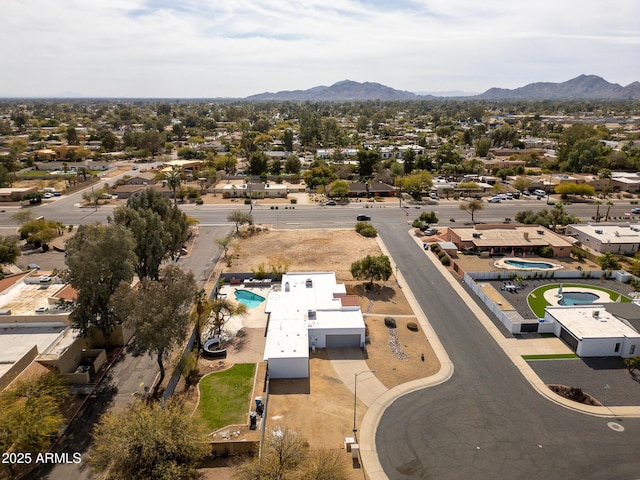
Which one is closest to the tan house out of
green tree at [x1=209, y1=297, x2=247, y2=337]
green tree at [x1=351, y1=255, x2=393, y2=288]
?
green tree at [x1=351, y1=255, x2=393, y2=288]

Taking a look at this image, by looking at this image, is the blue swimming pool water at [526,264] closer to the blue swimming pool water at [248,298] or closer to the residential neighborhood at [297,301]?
the residential neighborhood at [297,301]

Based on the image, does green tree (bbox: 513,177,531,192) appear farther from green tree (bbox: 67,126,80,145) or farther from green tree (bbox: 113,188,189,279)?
green tree (bbox: 67,126,80,145)

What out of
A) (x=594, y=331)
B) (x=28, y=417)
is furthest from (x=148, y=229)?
(x=594, y=331)

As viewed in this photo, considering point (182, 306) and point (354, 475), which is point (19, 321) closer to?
point (182, 306)

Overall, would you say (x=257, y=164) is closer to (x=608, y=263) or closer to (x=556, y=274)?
(x=556, y=274)

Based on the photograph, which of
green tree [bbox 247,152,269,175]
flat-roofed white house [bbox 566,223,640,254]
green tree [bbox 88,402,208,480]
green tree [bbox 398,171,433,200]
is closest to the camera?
green tree [bbox 88,402,208,480]

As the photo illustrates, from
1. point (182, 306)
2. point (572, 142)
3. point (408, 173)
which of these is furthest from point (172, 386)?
point (572, 142)
